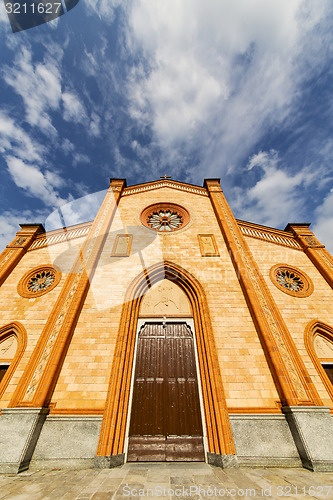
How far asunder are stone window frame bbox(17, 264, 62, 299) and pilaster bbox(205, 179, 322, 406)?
319 inches

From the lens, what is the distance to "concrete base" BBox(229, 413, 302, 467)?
16.6 ft

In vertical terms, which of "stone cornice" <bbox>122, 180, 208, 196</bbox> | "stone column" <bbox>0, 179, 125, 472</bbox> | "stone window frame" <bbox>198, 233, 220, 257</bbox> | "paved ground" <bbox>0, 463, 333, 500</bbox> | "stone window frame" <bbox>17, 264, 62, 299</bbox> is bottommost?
"paved ground" <bbox>0, 463, 333, 500</bbox>

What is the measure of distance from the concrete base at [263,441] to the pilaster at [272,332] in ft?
2.28

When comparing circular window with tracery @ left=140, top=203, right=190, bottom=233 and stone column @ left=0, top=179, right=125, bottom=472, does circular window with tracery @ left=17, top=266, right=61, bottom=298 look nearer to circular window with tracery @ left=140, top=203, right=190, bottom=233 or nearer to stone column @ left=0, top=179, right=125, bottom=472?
stone column @ left=0, top=179, right=125, bottom=472

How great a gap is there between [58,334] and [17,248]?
614cm

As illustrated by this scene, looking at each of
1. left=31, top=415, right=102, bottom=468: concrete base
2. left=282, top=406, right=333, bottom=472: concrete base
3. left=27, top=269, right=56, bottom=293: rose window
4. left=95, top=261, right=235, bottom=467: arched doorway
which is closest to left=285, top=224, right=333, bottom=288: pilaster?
left=282, top=406, right=333, bottom=472: concrete base

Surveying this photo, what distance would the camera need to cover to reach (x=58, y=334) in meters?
6.82

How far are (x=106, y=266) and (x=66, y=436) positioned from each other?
5.62 m

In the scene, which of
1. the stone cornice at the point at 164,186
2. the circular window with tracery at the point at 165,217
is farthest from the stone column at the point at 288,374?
the stone cornice at the point at 164,186

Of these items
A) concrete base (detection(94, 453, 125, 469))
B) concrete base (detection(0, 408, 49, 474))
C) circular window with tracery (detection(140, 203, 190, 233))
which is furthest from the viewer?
circular window with tracery (detection(140, 203, 190, 233))

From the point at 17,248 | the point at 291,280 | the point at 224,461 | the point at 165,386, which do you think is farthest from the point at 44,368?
the point at 291,280

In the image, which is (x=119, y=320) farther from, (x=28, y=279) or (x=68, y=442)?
(x=28, y=279)

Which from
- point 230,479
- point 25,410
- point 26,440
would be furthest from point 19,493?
point 230,479

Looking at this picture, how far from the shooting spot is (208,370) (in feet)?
21.3
